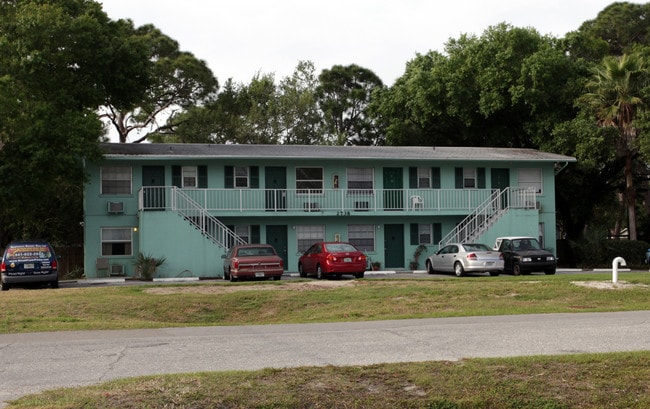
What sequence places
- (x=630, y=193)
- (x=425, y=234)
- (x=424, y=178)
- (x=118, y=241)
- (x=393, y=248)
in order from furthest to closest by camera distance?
(x=630, y=193), (x=424, y=178), (x=425, y=234), (x=393, y=248), (x=118, y=241)

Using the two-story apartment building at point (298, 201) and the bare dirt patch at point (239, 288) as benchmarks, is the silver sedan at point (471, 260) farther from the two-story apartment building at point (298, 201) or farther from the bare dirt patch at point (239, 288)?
the bare dirt patch at point (239, 288)

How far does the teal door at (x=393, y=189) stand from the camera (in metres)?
36.9

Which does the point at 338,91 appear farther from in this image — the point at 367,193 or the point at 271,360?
the point at 271,360

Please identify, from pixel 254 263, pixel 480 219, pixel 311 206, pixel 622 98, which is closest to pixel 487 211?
pixel 480 219

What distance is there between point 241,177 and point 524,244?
42.6 feet

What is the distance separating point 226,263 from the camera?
2878 cm

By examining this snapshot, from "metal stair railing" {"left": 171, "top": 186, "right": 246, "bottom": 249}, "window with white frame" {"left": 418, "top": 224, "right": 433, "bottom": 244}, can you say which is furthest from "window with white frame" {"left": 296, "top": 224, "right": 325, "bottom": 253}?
"window with white frame" {"left": 418, "top": 224, "right": 433, "bottom": 244}

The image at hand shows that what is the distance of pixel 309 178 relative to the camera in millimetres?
36625

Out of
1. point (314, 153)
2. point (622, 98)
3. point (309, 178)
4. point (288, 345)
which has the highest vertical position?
point (622, 98)

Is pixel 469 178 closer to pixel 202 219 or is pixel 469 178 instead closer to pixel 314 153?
pixel 314 153

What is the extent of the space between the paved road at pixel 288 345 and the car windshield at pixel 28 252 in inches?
461

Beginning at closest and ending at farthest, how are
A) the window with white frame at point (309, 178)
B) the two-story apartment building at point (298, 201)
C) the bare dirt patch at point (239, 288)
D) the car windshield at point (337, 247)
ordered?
1. the bare dirt patch at point (239, 288)
2. the car windshield at point (337, 247)
3. the two-story apartment building at point (298, 201)
4. the window with white frame at point (309, 178)

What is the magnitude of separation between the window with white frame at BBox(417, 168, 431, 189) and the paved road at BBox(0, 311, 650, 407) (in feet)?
71.9

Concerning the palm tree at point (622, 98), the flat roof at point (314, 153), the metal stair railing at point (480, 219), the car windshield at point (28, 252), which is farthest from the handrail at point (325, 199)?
the palm tree at point (622, 98)
